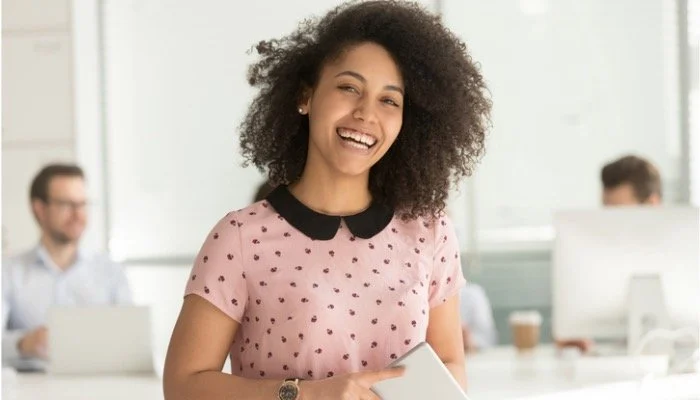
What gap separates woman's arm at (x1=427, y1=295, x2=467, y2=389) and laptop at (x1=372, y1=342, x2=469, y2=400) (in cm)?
22

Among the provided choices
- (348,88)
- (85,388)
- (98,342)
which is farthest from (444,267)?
(98,342)

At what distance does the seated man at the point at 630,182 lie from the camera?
167 inches

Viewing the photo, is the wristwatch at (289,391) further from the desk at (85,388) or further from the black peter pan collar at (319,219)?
the desk at (85,388)

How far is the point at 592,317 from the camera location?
3426 mm

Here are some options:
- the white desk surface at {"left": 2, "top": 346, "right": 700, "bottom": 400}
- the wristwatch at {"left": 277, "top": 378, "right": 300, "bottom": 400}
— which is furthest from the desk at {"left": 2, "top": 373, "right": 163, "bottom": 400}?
the wristwatch at {"left": 277, "top": 378, "right": 300, "bottom": 400}

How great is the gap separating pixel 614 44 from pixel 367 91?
4579mm

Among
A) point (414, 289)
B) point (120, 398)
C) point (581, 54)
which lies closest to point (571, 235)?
point (120, 398)

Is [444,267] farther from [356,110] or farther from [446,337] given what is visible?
[356,110]

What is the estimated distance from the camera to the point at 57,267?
502cm

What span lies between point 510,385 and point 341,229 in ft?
5.21

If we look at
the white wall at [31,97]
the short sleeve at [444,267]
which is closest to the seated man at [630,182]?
the short sleeve at [444,267]

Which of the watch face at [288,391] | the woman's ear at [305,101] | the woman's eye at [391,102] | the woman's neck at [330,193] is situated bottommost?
the watch face at [288,391]

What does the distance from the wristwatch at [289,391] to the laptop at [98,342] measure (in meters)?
1.78

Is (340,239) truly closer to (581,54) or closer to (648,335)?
(648,335)
